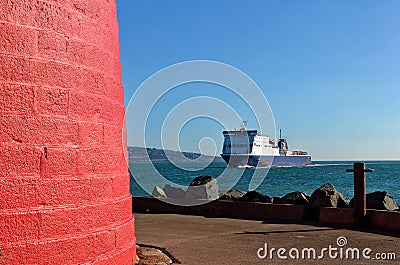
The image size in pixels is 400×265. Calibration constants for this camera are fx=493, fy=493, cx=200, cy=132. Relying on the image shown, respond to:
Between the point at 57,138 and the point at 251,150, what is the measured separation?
7506 cm

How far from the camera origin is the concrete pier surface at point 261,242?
6.61m

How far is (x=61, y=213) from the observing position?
4.55 meters

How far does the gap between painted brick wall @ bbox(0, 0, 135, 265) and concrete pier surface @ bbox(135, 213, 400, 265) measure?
77.3 inches

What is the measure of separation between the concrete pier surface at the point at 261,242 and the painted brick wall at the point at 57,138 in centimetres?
196

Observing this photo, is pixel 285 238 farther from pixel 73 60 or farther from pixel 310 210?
pixel 73 60

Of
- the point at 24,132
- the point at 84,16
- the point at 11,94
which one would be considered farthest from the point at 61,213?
the point at 84,16

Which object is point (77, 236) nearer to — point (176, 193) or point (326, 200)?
point (326, 200)

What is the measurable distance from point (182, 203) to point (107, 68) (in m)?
7.72

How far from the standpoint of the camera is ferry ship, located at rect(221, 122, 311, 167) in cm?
7756

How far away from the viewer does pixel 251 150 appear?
79000mm

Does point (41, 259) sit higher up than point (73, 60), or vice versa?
point (73, 60)

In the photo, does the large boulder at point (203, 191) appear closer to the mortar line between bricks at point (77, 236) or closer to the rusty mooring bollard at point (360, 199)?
the rusty mooring bollard at point (360, 199)

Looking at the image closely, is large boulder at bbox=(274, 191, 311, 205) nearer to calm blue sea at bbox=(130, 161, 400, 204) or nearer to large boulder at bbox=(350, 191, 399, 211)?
large boulder at bbox=(350, 191, 399, 211)

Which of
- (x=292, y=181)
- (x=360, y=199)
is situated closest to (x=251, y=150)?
(x=292, y=181)
